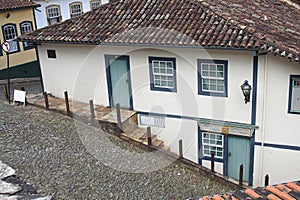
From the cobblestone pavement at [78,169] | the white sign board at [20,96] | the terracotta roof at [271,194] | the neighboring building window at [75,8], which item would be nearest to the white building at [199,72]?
the cobblestone pavement at [78,169]

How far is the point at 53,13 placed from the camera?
21.5 metres

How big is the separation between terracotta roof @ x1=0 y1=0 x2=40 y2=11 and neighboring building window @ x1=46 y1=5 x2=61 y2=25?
175cm

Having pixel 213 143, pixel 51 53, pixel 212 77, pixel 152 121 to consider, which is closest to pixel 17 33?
pixel 51 53

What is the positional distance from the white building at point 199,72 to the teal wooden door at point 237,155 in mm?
32

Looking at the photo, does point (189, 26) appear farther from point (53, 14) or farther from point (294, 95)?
point (53, 14)


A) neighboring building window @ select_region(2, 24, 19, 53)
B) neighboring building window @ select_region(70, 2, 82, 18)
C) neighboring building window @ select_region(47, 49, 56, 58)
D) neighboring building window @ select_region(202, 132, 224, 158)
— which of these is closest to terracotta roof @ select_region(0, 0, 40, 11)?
neighboring building window @ select_region(2, 24, 19, 53)

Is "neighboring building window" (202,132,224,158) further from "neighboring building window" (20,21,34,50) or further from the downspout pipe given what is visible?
"neighboring building window" (20,21,34,50)

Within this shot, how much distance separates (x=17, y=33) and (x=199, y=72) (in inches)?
451

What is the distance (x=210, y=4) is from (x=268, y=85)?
3179mm

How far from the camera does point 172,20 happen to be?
11750mm

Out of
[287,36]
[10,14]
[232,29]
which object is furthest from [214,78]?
[10,14]

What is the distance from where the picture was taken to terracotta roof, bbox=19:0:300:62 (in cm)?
1018

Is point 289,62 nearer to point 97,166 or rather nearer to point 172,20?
point 172,20

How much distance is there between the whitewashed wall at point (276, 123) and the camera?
10.4 m
